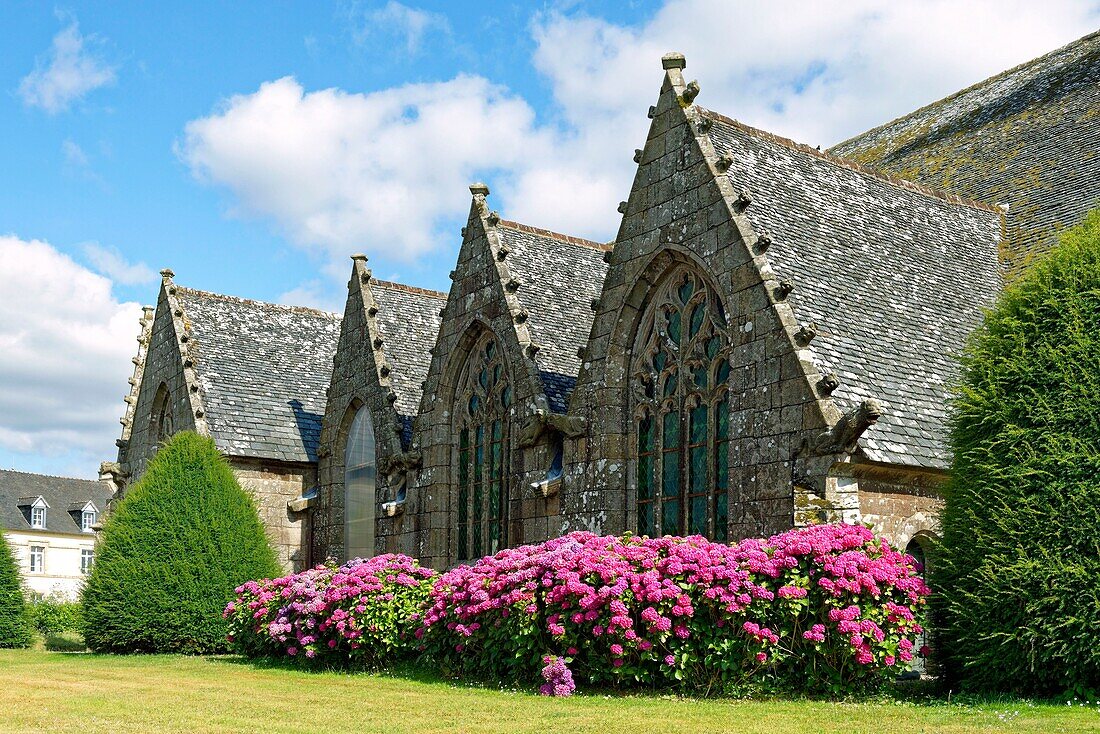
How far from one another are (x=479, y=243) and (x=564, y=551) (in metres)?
9.23

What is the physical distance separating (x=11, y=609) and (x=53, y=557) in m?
40.5

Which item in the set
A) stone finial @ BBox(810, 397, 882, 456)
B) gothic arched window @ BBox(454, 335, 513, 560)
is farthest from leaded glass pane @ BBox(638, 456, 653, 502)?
gothic arched window @ BBox(454, 335, 513, 560)

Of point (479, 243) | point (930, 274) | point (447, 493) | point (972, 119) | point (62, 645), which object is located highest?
point (972, 119)

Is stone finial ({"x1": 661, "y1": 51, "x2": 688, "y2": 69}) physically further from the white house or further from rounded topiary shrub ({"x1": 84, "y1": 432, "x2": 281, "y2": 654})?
the white house


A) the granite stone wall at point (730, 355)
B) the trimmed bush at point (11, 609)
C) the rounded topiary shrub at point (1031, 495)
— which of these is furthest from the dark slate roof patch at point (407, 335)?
the rounded topiary shrub at point (1031, 495)

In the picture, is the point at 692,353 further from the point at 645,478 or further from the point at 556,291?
the point at 556,291

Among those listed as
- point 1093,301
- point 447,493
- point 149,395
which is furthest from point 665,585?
point 149,395

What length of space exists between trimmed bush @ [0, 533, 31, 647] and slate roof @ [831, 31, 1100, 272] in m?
19.8

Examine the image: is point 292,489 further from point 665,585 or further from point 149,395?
point 665,585

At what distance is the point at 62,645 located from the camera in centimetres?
2503

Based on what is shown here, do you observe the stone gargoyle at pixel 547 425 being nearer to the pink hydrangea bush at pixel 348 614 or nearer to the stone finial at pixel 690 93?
the pink hydrangea bush at pixel 348 614

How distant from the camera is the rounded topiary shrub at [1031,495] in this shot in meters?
10.8

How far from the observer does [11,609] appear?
80.4 feet

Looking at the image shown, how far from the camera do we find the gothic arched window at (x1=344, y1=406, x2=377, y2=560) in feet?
79.6
